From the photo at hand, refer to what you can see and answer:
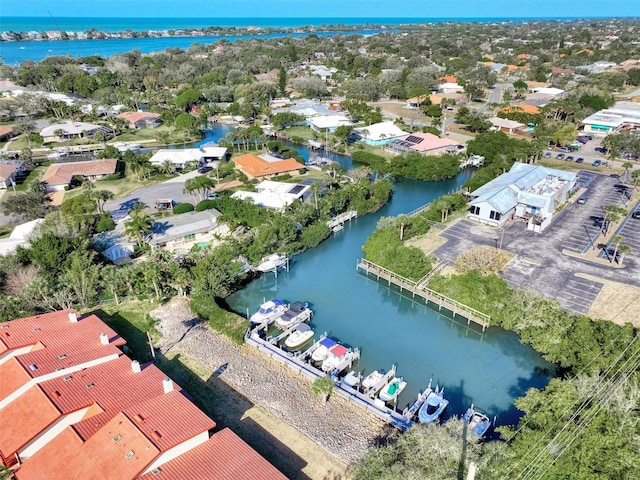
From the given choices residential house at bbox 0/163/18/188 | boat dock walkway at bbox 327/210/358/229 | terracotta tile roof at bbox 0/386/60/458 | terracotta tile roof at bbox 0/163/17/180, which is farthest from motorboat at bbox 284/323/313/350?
terracotta tile roof at bbox 0/163/17/180

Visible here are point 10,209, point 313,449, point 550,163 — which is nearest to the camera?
point 313,449

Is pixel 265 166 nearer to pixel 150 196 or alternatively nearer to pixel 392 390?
pixel 150 196

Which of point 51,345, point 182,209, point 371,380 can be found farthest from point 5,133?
point 371,380

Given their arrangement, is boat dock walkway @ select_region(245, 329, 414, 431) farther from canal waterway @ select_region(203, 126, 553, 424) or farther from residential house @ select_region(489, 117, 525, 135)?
residential house @ select_region(489, 117, 525, 135)

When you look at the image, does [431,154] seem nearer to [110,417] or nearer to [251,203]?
[251,203]

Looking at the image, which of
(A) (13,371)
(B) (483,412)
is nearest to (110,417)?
(A) (13,371)
